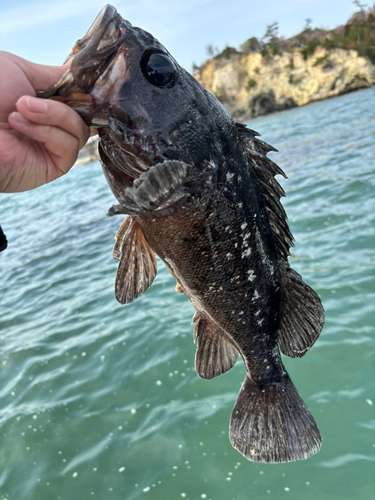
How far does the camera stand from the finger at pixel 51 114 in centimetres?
146

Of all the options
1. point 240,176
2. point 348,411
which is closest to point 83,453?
point 348,411

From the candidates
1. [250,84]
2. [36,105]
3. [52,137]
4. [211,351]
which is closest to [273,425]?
[211,351]

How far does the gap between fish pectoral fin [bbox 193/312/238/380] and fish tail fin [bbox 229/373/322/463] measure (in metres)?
0.19

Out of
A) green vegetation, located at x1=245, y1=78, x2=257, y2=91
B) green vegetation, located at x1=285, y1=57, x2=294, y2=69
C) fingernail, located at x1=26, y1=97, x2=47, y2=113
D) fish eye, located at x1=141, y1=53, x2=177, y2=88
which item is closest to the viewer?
fingernail, located at x1=26, y1=97, x2=47, y2=113

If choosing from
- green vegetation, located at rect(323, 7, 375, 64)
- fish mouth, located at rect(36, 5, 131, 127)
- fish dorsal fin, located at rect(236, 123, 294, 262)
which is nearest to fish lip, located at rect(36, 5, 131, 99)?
fish mouth, located at rect(36, 5, 131, 127)

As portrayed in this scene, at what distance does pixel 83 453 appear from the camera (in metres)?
3.98

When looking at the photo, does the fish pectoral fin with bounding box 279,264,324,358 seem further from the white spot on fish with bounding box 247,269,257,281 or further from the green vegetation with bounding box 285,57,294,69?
the green vegetation with bounding box 285,57,294,69

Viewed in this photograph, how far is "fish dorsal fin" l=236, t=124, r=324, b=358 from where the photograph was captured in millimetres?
2102

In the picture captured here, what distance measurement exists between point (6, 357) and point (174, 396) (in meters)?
3.00

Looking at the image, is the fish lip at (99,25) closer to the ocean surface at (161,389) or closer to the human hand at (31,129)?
the human hand at (31,129)

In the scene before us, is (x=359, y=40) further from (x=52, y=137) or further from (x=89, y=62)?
(x=52, y=137)

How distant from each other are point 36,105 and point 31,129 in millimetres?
123

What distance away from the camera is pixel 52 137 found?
161cm

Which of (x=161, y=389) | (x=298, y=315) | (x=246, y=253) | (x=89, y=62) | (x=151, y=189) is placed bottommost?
(x=161, y=389)
